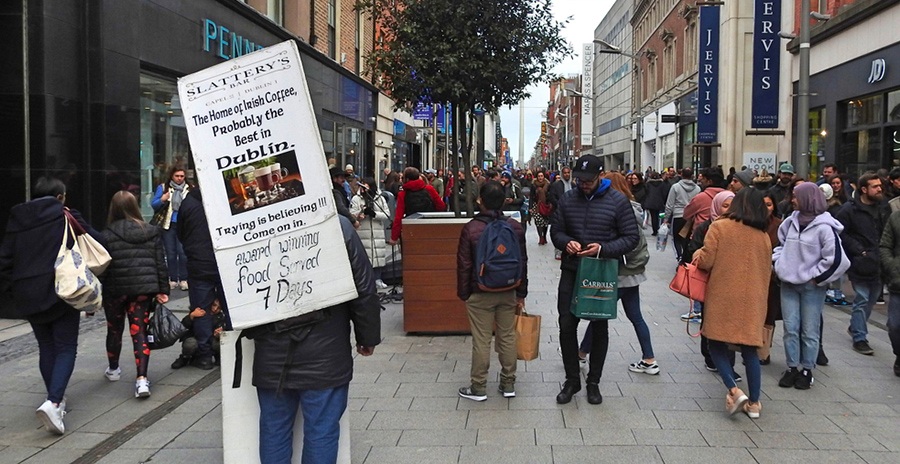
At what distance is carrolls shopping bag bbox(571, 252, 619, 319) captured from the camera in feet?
19.5

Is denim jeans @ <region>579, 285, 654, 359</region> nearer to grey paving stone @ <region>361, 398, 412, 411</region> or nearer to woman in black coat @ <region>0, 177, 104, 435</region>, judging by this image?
grey paving stone @ <region>361, 398, 412, 411</region>

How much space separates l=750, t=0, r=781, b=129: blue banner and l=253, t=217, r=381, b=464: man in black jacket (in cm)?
2071

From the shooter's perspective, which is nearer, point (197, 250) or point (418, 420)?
point (418, 420)

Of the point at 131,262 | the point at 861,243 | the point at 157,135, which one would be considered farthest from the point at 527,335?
the point at 157,135

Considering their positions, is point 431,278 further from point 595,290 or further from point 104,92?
point 104,92

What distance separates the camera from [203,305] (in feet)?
23.2

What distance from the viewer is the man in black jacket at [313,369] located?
3.82 meters

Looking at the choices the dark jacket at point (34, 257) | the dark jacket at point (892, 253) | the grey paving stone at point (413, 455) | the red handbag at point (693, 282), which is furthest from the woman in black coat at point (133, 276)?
the dark jacket at point (892, 253)

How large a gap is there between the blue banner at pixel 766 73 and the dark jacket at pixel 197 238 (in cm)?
1891

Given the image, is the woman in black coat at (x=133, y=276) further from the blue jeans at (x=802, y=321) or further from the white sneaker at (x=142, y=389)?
the blue jeans at (x=802, y=321)

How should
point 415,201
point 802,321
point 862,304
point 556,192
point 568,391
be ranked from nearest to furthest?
point 568,391
point 802,321
point 862,304
point 415,201
point 556,192

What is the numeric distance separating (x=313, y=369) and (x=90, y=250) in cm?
303

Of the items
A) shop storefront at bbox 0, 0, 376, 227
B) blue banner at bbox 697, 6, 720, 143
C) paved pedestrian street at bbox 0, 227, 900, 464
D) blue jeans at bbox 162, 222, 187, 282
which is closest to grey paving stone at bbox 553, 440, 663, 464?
paved pedestrian street at bbox 0, 227, 900, 464

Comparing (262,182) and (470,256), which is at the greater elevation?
(262,182)
